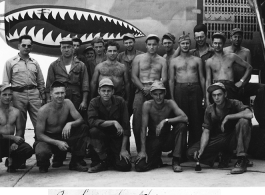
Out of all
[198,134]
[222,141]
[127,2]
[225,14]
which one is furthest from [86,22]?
[222,141]

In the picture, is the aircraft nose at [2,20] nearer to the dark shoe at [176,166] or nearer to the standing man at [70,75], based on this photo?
the standing man at [70,75]

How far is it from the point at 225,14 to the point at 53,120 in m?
3.87

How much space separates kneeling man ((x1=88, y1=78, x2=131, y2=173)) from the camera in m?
5.79

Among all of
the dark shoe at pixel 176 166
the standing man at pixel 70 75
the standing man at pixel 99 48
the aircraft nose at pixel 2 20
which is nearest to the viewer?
the dark shoe at pixel 176 166

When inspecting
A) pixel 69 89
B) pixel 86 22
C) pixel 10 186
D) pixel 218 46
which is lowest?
pixel 10 186

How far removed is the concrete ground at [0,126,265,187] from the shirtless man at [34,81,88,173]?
23 centimetres

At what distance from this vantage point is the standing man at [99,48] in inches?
276

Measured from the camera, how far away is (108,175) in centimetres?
558

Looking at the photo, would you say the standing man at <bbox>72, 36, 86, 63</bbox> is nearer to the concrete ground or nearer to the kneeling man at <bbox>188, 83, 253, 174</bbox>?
the concrete ground

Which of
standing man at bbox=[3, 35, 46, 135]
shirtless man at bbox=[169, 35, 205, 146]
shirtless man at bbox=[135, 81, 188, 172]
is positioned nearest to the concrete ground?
shirtless man at bbox=[135, 81, 188, 172]

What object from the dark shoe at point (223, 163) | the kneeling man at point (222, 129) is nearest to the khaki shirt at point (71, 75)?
the kneeling man at point (222, 129)

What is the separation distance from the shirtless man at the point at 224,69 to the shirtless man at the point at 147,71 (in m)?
0.68

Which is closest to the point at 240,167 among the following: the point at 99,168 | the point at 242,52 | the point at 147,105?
the point at 147,105

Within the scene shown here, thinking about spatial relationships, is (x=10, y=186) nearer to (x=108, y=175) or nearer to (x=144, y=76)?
(x=108, y=175)
